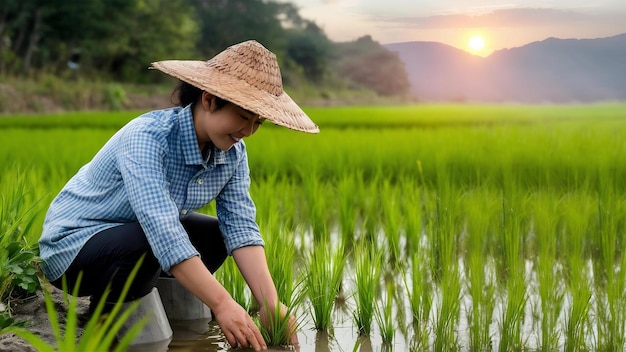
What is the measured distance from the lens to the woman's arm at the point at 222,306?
6.12 ft

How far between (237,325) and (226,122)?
49 centimetres

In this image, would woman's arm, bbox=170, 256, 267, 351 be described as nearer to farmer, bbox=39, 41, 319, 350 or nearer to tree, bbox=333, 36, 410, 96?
farmer, bbox=39, 41, 319, 350

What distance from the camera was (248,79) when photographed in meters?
2.01

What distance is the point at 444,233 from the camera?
2783mm

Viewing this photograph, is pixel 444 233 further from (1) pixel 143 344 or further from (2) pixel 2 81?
(2) pixel 2 81

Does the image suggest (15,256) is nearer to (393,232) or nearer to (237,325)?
(237,325)

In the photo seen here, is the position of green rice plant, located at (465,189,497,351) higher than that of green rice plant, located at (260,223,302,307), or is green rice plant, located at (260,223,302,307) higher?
green rice plant, located at (260,223,302,307)

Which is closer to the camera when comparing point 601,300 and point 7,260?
point 7,260

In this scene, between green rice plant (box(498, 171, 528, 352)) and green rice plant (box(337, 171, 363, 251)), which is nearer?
green rice plant (box(498, 171, 528, 352))

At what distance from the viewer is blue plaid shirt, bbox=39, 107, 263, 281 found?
76.7 inches

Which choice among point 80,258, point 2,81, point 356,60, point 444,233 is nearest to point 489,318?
point 444,233

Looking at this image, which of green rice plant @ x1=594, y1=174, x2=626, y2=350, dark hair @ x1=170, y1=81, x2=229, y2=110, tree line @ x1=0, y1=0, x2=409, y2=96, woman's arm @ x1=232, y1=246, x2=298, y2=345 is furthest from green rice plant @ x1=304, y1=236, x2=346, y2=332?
tree line @ x1=0, y1=0, x2=409, y2=96

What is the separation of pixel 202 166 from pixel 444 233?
1.01 meters

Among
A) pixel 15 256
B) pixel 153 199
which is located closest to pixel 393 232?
pixel 153 199
